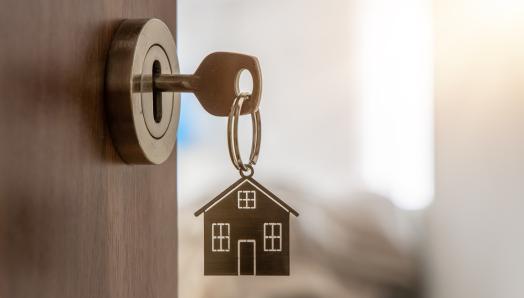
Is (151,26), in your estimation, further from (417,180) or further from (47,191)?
(417,180)

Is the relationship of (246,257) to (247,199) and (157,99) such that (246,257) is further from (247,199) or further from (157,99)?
(157,99)

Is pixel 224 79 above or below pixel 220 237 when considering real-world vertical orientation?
above

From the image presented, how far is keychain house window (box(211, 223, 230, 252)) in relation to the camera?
136 cm

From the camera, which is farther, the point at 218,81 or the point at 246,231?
the point at 246,231

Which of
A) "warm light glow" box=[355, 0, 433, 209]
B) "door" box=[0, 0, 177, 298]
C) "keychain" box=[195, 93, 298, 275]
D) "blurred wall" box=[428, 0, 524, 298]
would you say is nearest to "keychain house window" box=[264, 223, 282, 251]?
"keychain" box=[195, 93, 298, 275]

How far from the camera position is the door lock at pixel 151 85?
263mm

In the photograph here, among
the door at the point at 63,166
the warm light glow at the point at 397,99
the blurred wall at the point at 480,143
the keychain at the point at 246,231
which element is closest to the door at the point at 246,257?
the keychain at the point at 246,231

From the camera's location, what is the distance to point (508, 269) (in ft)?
4.35

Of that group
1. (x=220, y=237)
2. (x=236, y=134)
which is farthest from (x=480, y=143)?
(x=236, y=134)

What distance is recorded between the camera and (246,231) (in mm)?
1371

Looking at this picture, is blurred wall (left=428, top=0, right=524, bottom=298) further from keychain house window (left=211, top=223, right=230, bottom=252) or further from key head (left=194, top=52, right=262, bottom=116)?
key head (left=194, top=52, right=262, bottom=116)

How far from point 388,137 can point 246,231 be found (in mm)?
407

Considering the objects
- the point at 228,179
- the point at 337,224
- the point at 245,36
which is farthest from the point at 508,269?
the point at 245,36

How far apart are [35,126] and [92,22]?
2.9 inches
